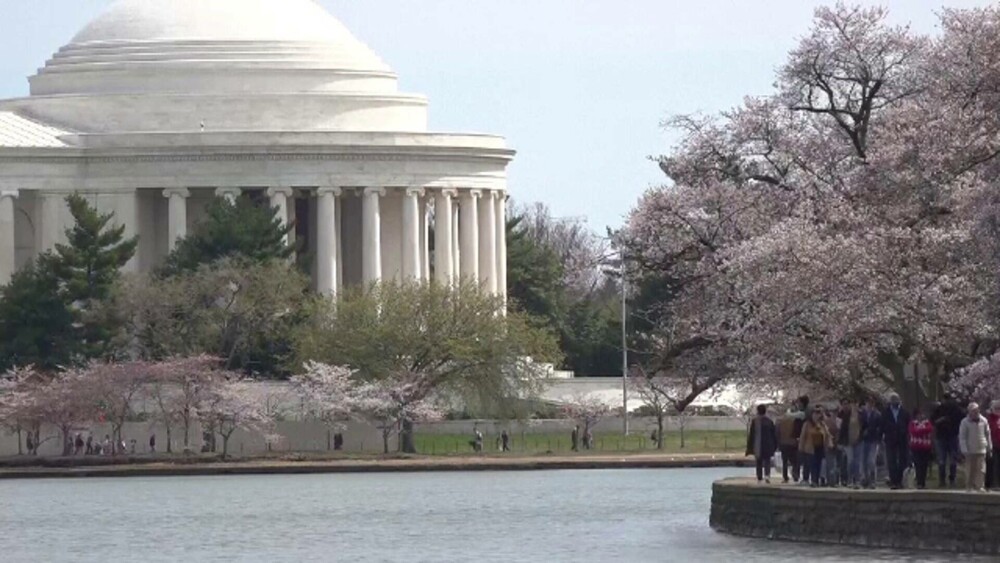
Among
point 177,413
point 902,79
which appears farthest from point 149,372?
point 902,79

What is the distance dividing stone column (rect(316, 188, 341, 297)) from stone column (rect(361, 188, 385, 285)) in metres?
1.24

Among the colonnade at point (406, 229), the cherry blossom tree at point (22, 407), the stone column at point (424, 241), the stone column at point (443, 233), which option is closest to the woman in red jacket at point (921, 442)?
the cherry blossom tree at point (22, 407)

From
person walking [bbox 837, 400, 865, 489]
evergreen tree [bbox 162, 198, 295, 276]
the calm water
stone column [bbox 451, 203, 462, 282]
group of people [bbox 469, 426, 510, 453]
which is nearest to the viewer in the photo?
person walking [bbox 837, 400, 865, 489]

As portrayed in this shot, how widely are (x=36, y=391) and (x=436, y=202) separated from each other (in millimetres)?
38159

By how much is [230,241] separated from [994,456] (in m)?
91.2

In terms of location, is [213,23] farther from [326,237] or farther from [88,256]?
[88,256]

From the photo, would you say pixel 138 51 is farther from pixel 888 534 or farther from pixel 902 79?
pixel 888 534

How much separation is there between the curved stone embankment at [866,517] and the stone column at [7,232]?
3658 inches

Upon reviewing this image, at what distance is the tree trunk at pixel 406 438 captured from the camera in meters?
139

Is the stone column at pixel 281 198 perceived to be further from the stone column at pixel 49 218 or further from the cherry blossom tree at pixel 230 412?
the cherry blossom tree at pixel 230 412

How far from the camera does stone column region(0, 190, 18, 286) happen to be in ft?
552

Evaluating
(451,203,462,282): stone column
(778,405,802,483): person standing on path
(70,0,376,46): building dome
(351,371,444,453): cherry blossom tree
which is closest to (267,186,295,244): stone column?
(451,203,462,282): stone column

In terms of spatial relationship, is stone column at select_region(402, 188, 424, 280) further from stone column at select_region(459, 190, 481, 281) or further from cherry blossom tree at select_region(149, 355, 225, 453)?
cherry blossom tree at select_region(149, 355, 225, 453)

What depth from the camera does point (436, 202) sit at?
17550 centimetres
